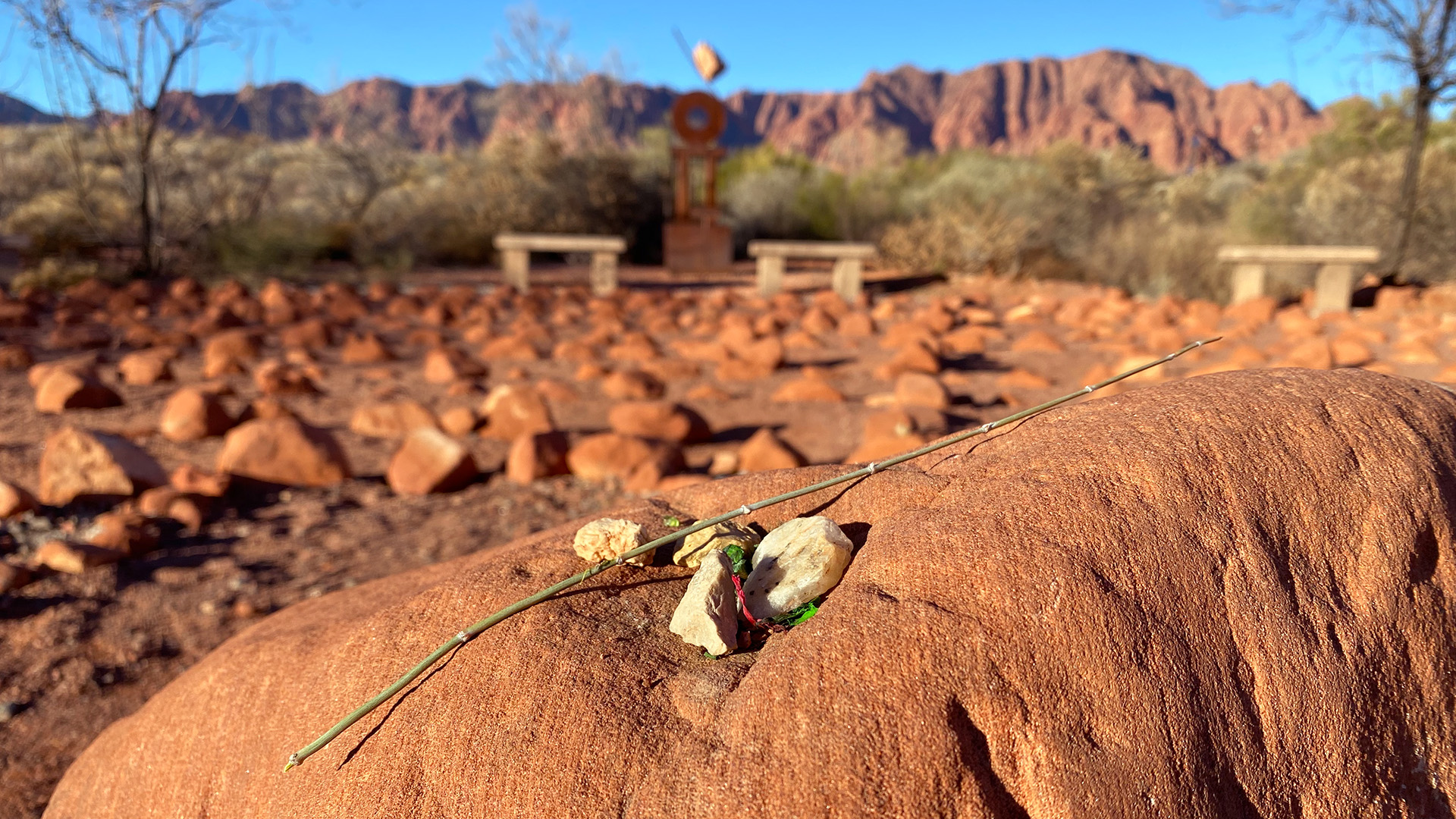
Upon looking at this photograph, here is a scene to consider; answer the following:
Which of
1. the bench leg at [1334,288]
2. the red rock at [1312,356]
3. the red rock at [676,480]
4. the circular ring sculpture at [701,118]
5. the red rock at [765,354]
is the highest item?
the circular ring sculpture at [701,118]

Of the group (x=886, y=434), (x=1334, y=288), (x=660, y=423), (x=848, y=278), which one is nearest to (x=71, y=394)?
(x=660, y=423)

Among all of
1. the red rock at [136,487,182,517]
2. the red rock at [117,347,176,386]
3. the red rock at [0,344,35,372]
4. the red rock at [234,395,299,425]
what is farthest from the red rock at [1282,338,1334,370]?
the red rock at [0,344,35,372]

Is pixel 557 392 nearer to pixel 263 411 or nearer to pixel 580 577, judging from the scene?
pixel 263 411

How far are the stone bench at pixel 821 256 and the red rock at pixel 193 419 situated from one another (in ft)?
21.8

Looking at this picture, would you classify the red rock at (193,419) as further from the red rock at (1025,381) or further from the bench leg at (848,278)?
the bench leg at (848,278)

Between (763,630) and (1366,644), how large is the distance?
806 millimetres

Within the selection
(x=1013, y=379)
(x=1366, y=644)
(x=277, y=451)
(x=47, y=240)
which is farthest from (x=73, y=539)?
(x=47, y=240)

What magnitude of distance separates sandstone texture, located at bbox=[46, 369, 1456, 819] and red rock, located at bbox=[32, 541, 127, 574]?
5.31 ft

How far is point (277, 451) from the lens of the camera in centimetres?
371

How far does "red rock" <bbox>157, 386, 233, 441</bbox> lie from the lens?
13.8 feet

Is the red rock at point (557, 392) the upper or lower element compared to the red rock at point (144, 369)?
lower

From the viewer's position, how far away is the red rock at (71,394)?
4535 millimetres

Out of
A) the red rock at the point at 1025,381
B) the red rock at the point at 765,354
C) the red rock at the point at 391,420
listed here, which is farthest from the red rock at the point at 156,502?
the red rock at the point at 1025,381

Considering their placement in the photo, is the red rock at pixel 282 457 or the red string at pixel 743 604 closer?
the red string at pixel 743 604
